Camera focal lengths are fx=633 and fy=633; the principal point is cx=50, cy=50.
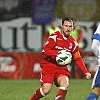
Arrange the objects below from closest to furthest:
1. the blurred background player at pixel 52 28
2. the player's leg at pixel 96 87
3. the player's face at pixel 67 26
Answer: the player's leg at pixel 96 87, the player's face at pixel 67 26, the blurred background player at pixel 52 28

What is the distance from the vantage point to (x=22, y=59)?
18297 mm

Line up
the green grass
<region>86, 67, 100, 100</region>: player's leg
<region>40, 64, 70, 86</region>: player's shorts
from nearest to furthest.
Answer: <region>86, 67, 100, 100</region>: player's leg, <region>40, 64, 70, 86</region>: player's shorts, the green grass

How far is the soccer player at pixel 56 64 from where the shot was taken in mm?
10000

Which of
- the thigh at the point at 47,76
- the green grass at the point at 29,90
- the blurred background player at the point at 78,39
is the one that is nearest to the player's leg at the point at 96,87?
the thigh at the point at 47,76

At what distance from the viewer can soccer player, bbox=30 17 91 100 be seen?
1000cm

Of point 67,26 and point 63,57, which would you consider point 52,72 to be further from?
point 67,26

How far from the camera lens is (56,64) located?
1021 cm

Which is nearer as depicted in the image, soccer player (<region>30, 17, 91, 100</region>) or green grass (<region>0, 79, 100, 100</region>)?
soccer player (<region>30, 17, 91, 100</region>)

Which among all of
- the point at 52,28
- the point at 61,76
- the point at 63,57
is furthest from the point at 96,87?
the point at 52,28

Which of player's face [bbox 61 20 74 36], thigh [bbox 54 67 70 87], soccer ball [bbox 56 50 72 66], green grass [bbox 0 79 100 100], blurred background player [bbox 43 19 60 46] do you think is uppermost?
player's face [bbox 61 20 74 36]

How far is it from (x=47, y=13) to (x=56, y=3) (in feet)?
1.29

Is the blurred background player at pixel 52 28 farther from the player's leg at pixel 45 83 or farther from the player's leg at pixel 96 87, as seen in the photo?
the player's leg at pixel 96 87

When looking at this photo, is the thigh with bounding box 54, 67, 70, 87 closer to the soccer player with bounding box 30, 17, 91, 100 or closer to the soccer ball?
the soccer player with bounding box 30, 17, 91, 100

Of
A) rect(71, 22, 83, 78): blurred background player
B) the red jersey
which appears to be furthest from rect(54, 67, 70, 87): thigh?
rect(71, 22, 83, 78): blurred background player
